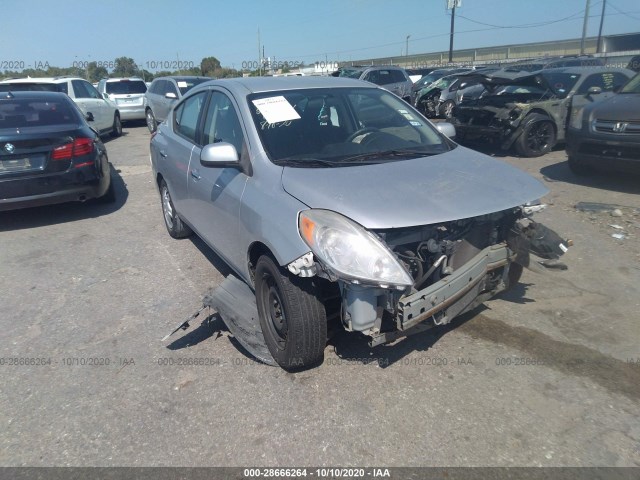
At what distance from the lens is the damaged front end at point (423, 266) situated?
8.38ft

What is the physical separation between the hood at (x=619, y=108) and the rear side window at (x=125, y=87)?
14384 mm

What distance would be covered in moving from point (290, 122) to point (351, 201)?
1.12 meters

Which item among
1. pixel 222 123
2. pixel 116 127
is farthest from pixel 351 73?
pixel 222 123

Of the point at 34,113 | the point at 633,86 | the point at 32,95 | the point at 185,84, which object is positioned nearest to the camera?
the point at 34,113

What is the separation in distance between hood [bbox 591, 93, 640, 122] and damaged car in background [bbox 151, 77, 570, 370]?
13.2 ft

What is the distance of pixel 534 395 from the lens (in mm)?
2848

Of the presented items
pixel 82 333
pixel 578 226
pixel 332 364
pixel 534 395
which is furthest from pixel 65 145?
pixel 578 226

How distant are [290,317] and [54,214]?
17.6ft

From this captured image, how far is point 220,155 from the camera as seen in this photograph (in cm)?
329

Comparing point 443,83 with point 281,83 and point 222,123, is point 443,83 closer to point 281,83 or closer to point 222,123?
point 281,83

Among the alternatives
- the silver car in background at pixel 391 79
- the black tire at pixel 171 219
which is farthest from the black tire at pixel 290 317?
the silver car in background at pixel 391 79

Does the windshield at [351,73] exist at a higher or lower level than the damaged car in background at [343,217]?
higher

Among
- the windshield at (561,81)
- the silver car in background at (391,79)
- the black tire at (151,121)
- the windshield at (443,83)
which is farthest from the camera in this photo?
the silver car in background at (391,79)

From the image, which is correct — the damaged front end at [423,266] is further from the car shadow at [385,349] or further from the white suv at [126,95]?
the white suv at [126,95]
